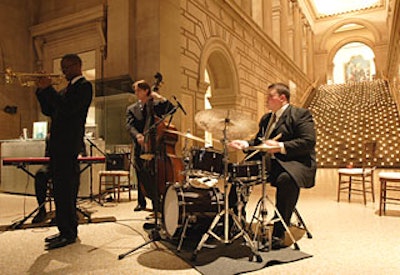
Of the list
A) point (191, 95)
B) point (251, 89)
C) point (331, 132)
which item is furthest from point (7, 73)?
point (331, 132)

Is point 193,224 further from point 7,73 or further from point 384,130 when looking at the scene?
point 384,130

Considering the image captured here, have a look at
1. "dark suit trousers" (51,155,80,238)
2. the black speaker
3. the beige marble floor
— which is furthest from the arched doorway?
"dark suit trousers" (51,155,80,238)

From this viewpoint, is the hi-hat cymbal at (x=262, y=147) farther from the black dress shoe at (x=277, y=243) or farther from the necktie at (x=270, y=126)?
the black dress shoe at (x=277, y=243)

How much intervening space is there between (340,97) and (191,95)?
1324cm

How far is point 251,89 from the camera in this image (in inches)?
458

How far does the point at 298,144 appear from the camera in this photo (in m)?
3.04

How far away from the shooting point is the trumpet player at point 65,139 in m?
3.05

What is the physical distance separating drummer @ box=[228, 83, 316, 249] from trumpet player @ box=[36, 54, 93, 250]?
1.44 m

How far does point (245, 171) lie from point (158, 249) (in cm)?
106

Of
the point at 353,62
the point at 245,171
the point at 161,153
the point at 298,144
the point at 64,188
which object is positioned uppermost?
the point at 353,62

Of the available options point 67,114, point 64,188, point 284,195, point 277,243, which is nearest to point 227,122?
point 284,195

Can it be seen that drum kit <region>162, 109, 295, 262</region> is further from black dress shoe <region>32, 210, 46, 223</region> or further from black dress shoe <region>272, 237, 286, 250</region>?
black dress shoe <region>32, 210, 46, 223</region>

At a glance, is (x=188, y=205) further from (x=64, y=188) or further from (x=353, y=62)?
(x=353, y=62)

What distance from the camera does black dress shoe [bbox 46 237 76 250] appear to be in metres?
3.04
